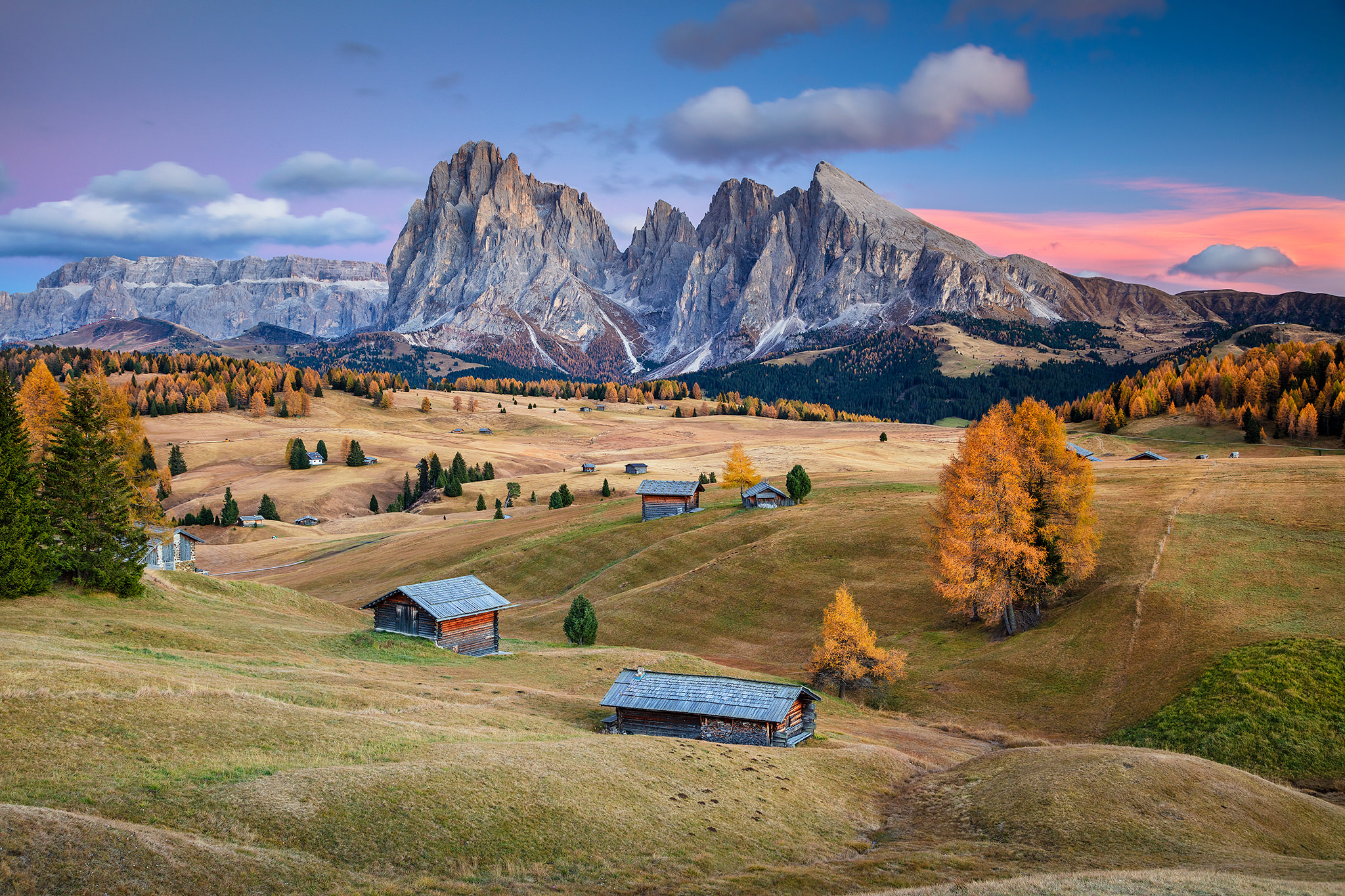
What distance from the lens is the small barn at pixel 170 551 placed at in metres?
80.4

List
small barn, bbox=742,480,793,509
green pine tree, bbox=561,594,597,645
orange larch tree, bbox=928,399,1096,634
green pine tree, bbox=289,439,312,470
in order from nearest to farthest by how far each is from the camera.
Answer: orange larch tree, bbox=928,399,1096,634
green pine tree, bbox=561,594,597,645
small barn, bbox=742,480,793,509
green pine tree, bbox=289,439,312,470

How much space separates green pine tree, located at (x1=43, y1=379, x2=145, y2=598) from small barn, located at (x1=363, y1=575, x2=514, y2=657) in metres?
13.2

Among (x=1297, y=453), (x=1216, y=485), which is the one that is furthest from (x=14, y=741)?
(x=1297, y=453)

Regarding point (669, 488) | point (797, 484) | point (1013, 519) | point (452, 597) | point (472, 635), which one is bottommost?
point (472, 635)

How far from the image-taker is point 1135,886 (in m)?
17.9

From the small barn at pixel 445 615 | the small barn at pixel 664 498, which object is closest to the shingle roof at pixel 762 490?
the small barn at pixel 664 498

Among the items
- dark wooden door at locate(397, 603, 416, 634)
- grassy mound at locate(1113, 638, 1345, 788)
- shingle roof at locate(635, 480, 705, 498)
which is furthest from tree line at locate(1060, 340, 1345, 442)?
dark wooden door at locate(397, 603, 416, 634)

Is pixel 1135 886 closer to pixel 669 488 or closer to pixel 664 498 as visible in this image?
pixel 664 498

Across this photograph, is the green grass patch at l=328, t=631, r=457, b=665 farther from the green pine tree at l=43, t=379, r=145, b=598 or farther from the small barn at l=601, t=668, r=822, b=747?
the small barn at l=601, t=668, r=822, b=747

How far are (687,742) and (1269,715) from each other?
85.3 ft

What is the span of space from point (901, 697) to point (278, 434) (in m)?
166

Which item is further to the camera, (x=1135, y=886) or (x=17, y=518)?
(x=17, y=518)

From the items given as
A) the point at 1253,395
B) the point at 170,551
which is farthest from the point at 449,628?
the point at 1253,395

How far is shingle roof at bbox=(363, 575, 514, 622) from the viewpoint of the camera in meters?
47.1
